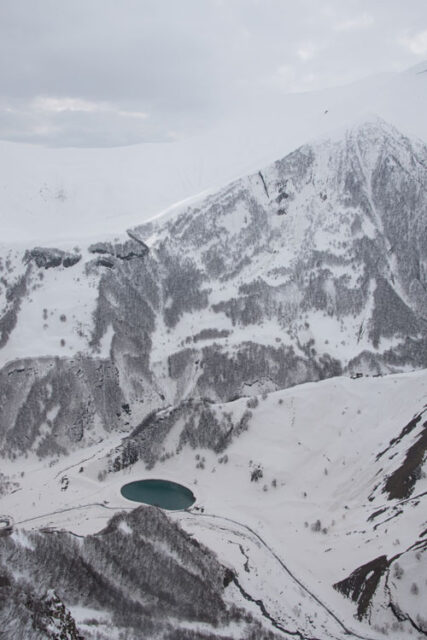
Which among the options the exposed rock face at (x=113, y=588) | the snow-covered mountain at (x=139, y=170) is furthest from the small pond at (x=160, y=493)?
the snow-covered mountain at (x=139, y=170)

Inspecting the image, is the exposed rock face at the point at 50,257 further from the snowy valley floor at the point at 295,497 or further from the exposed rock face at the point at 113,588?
the exposed rock face at the point at 113,588

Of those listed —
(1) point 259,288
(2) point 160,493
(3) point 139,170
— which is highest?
(3) point 139,170

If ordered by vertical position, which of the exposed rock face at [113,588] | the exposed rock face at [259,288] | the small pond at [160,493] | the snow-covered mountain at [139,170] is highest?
the snow-covered mountain at [139,170]

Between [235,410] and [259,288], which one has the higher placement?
[259,288]

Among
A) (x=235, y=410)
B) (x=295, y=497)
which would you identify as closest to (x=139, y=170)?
(x=235, y=410)

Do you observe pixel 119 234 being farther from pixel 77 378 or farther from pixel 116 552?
pixel 116 552

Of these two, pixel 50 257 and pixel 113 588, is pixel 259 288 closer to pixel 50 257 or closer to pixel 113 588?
pixel 50 257
